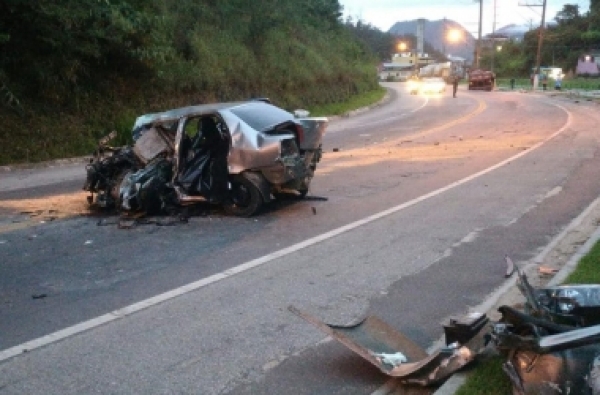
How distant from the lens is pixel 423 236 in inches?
377

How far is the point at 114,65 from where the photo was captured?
81.7 ft

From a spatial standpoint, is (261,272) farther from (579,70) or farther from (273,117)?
(579,70)

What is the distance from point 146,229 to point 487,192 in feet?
19.8

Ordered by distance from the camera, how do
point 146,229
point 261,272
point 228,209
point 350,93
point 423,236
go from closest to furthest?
1. point 261,272
2. point 423,236
3. point 146,229
4. point 228,209
5. point 350,93

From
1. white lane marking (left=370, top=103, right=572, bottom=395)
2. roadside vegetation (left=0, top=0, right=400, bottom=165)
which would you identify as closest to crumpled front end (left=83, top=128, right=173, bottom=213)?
white lane marking (left=370, top=103, right=572, bottom=395)

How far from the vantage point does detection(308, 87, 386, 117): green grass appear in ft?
130

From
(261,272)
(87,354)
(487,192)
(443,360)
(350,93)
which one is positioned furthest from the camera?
(350,93)

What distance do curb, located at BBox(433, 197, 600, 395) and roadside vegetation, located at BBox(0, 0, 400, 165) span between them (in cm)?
1509

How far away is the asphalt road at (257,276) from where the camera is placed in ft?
17.5

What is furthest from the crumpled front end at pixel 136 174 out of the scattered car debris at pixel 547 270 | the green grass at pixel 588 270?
the green grass at pixel 588 270

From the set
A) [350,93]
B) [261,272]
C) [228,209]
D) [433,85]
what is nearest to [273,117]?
[228,209]

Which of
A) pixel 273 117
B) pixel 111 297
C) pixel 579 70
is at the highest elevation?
pixel 273 117

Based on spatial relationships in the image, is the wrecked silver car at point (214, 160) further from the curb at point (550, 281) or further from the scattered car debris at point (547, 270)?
the scattered car debris at point (547, 270)

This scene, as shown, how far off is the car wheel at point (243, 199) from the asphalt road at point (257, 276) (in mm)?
236
